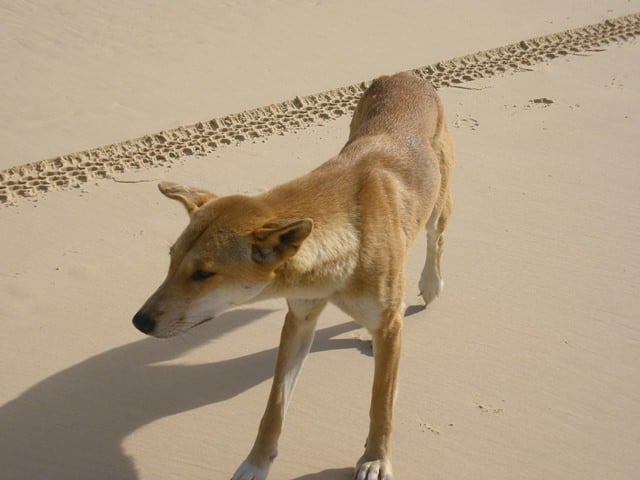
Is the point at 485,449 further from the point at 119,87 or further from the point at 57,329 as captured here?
the point at 119,87

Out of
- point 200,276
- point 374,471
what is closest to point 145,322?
point 200,276

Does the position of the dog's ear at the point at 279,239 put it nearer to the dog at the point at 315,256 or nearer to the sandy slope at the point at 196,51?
the dog at the point at 315,256

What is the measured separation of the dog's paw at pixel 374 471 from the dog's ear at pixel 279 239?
50.8 inches

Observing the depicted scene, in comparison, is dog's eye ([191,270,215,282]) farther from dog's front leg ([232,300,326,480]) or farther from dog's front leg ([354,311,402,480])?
dog's front leg ([354,311,402,480])

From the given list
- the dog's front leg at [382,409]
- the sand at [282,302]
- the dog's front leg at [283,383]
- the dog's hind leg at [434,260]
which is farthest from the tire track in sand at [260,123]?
the dog's front leg at [382,409]

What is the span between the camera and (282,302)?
231 inches

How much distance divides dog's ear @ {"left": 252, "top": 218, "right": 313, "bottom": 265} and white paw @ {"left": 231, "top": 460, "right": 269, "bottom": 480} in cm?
121

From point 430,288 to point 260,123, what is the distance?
2938 millimetres

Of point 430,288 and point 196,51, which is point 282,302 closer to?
point 430,288

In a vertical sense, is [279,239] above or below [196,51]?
below

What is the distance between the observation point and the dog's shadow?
175 inches

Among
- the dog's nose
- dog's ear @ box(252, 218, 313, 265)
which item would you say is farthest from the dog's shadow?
dog's ear @ box(252, 218, 313, 265)

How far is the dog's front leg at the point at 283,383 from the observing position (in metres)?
4.34

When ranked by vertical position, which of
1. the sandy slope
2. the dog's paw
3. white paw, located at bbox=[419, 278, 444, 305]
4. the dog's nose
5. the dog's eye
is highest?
the sandy slope
